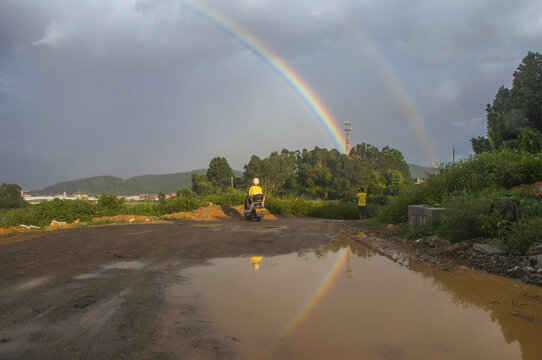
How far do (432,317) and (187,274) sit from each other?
335cm

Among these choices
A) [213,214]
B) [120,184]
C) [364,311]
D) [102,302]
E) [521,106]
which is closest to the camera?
[364,311]

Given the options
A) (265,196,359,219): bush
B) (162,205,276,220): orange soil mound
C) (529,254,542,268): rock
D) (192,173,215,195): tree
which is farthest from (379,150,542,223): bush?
(192,173,215,195): tree

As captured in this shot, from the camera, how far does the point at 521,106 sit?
2470cm

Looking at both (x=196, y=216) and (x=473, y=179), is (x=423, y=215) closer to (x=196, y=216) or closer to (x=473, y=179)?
(x=473, y=179)

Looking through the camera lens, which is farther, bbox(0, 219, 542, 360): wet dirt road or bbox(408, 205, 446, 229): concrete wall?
bbox(408, 205, 446, 229): concrete wall

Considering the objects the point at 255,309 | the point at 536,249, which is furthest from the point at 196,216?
the point at 536,249

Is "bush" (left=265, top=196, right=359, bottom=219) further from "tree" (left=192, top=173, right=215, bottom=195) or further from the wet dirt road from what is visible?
"tree" (left=192, top=173, right=215, bottom=195)

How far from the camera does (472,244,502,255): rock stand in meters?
5.93

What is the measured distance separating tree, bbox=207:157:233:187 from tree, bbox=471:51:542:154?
2456 inches

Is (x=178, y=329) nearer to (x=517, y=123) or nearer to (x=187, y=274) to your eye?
(x=187, y=274)

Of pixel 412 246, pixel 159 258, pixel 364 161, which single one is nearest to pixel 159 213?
pixel 159 258

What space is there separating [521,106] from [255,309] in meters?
28.1

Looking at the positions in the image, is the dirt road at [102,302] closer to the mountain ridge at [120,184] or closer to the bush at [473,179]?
the bush at [473,179]

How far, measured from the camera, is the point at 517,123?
2412cm
